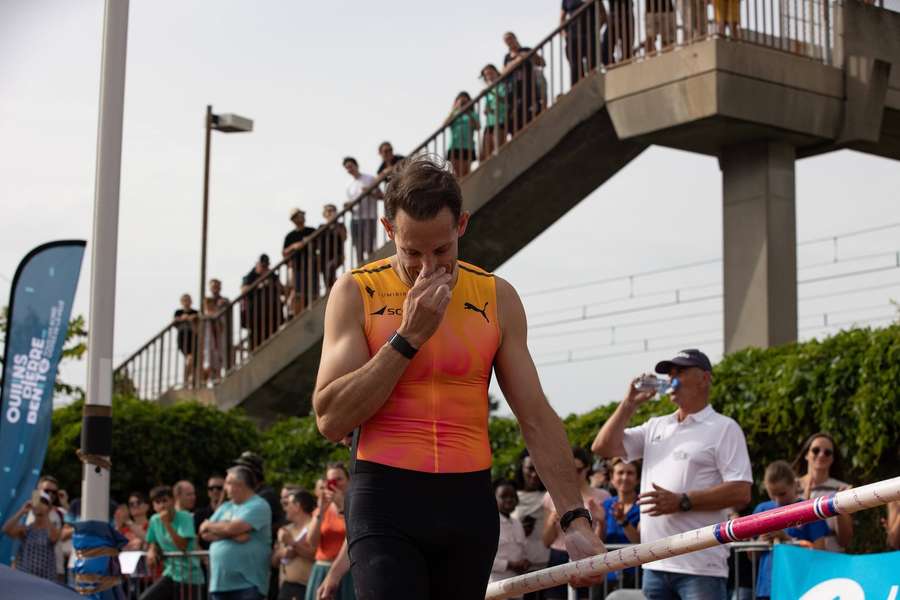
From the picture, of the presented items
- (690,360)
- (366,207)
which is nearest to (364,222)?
(366,207)

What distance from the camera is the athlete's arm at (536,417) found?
4.57 metres

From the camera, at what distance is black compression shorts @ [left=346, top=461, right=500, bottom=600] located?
13.6ft

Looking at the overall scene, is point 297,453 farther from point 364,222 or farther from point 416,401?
point 416,401

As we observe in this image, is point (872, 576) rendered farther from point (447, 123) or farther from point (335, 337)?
point (447, 123)

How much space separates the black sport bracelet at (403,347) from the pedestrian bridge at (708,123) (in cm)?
1046

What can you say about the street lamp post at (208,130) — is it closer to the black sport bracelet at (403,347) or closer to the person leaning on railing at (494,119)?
the person leaning on railing at (494,119)

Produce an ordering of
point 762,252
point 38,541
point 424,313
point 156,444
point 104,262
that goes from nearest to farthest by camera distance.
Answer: point 424,313
point 104,262
point 38,541
point 762,252
point 156,444

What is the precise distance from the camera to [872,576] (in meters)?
7.23

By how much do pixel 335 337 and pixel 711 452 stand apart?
3747 mm

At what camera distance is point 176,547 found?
1314 centimetres

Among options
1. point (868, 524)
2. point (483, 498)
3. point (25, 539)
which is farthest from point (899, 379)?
point (25, 539)

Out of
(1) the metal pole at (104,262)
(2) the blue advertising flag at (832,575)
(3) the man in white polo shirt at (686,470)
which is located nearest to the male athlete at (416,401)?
(3) the man in white polo shirt at (686,470)

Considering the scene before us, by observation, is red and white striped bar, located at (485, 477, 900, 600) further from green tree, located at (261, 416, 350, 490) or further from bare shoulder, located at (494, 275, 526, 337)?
green tree, located at (261, 416, 350, 490)

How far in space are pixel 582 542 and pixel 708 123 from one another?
38.5ft
